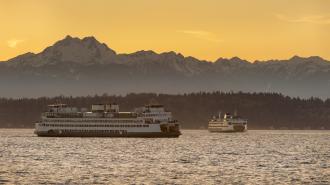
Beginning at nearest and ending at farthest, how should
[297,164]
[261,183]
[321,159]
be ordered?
[261,183] < [297,164] < [321,159]

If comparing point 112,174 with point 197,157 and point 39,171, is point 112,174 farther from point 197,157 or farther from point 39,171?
point 197,157

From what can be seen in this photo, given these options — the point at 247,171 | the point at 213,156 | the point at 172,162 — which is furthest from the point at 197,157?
the point at 247,171

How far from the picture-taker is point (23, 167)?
13412 centimetres

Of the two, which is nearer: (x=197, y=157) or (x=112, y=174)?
(x=112, y=174)

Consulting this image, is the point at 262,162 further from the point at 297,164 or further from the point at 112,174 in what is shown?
the point at 112,174

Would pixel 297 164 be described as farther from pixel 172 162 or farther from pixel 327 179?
pixel 327 179

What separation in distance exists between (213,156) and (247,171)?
Answer: 44.2 metres

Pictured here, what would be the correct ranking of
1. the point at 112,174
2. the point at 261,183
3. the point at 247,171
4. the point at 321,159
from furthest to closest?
the point at 321,159
the point at 247,171
the point at 112,174
the point at 261,183

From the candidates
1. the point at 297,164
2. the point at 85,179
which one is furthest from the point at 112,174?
the point at 297,164

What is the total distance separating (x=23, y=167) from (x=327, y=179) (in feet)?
168

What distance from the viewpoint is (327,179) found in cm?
11225

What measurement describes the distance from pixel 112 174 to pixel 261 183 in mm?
24403

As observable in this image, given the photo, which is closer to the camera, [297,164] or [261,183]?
[261,183]

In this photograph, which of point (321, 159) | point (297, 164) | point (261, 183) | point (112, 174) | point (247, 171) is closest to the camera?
point (261, 183)
